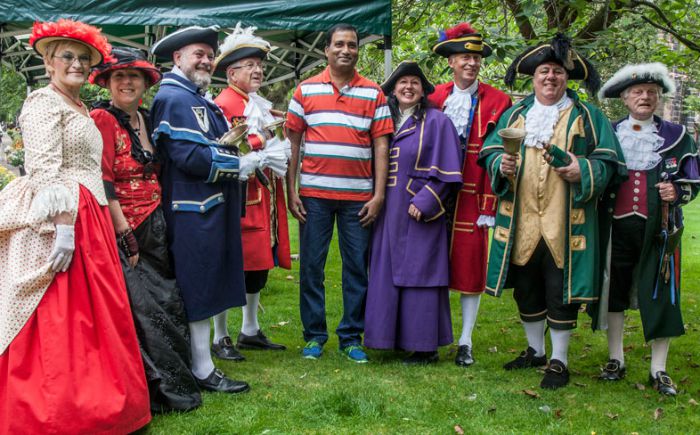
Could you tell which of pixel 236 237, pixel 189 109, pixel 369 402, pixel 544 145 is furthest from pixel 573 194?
pixel 189 109

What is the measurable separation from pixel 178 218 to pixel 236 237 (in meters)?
0.39

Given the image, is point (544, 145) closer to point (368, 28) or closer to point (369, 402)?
point (369, 402)

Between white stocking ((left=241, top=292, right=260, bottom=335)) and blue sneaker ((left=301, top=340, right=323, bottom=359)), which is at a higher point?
white stocking ((left=241, top=292, right=260, bottom=335))

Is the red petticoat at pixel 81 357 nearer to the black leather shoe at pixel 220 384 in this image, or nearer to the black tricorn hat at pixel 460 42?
the black leather shoe at pixel 220 384

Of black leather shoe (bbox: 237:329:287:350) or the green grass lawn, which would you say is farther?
black leather shoe (bbox: 237:329:287:350)

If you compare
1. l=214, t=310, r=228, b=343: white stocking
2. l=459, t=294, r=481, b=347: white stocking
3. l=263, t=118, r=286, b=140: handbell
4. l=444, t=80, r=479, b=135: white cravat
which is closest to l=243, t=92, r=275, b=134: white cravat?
l=263, t=118, r=286, b=140: handbell

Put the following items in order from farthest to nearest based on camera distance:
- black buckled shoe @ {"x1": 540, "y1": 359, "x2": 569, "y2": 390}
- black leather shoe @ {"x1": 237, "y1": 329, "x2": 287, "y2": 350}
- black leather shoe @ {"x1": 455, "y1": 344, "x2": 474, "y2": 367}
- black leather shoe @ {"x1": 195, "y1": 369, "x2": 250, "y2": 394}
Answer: black leather shoe @ {"x1": 237, "y1": 329, "x2": 287, "y2": 350} < black leather shoe @ {"x1": 455, "y1": 344, "x2": 474, "y2": 367} < black buckled shoe @ {"x1": 540, "y1": 359, "x2": 569, "y2": 390} < black leather shoe @ {"x1": 195, "y1": 369, "x2": 250, "y2": 394}

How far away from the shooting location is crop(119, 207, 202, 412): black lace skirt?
3.67 meters

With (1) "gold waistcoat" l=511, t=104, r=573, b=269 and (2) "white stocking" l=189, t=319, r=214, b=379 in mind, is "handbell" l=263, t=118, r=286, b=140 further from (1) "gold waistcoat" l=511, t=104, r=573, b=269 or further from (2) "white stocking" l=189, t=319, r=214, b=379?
(1) "gold waistcoat" l=511, t=104, r=573, b=269

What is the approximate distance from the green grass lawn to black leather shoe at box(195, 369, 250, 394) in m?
0.07

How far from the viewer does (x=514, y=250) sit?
4.46m

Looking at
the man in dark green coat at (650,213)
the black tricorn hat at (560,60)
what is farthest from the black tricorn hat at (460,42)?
the man in dark green coat at (650,213)

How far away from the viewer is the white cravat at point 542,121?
14.2 ft

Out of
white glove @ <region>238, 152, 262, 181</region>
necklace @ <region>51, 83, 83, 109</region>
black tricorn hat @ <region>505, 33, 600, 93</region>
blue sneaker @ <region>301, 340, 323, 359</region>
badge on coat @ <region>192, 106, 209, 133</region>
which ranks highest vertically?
black tricorn hat @ <region>505, 33, 600, 93</region>
